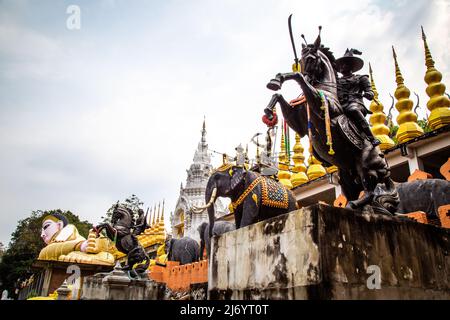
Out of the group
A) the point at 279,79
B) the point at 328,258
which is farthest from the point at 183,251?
the point at 328,258

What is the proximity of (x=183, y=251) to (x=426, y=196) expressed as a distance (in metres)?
10.0

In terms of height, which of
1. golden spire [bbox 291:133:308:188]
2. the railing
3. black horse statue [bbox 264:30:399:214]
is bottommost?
the railing

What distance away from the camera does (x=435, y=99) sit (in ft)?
35.1

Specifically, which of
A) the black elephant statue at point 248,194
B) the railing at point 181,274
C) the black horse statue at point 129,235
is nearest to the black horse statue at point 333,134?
the black elephant statue at point 248,194

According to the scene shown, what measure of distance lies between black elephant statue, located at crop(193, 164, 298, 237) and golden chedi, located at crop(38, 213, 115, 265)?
14075 mm

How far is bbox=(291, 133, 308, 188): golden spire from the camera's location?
44.9ft

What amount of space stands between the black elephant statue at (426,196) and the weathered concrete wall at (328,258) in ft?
14.7

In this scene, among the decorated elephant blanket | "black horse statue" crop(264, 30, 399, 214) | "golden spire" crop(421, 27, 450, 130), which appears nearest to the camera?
"black horse statue" crop(264, 30, 399, 214)

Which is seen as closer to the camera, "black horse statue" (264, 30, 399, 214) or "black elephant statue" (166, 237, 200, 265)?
"black horse statue" (264, 30, 399, 214)

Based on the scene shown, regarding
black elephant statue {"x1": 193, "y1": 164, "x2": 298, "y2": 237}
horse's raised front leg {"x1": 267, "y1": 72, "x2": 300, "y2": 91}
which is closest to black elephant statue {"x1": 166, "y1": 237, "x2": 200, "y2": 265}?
black elephant statue {"x1": 193, "y1": 164, "x2": 298, "y2": 237}

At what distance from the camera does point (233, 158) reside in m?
9.09

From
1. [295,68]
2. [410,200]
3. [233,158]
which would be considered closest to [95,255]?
[233,158]

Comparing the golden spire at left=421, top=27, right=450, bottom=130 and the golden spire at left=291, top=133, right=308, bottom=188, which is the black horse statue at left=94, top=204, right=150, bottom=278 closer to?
the golden spire at left=291, top=133, right=308, bottom=188
